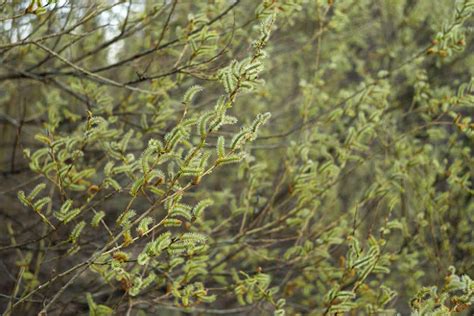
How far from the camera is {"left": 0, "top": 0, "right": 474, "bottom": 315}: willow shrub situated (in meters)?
1.92

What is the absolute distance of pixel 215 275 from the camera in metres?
2.95

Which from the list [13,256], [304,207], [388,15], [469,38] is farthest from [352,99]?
[13,256]

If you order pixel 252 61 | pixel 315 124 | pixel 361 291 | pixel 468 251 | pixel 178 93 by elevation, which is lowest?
pixel 468 251

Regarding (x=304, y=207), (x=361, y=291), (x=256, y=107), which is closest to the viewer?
(x=361, y=291)

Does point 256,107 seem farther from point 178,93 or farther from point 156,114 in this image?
point 156,114

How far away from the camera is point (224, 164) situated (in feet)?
9.03

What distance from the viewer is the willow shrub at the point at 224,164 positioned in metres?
1.92

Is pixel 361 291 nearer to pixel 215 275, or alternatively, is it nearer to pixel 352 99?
pixel 215 275

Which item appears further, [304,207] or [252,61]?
[304,207]

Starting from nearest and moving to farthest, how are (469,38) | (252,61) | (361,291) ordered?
(252,61) < (361,291) < (469,38)

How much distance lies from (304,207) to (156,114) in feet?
3.16

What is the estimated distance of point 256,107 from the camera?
450 centimetres

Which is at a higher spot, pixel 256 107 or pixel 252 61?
pixel 252 61

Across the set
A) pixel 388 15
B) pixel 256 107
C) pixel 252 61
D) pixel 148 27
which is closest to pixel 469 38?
pixel 388 15
